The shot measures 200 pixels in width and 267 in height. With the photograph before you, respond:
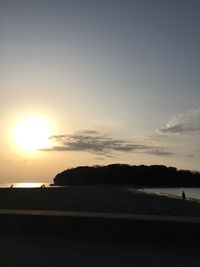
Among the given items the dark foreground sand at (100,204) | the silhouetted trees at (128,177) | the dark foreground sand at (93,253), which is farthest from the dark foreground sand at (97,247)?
the silhouetted trees at (128,177)

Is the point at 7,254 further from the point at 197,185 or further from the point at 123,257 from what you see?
the point at 197,185

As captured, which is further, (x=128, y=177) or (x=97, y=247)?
(x=128, y=177)

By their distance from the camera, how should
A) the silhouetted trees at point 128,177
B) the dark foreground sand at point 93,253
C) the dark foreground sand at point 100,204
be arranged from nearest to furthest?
1. the dark foreground sand at point 93,253
2. the dark foreground sand at point 100,204
3. the silhouetted trees at point 128,177

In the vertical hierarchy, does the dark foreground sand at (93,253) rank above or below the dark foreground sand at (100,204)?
below

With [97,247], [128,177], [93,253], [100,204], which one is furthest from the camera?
[128,177]

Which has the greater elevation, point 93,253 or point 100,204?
point 100,204

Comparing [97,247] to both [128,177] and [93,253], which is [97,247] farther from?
[128,177]

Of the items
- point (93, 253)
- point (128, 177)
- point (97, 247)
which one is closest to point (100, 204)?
point (97, 247)

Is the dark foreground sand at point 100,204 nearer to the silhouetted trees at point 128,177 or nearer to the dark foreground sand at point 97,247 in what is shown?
the dark foreground sand at point 97,247

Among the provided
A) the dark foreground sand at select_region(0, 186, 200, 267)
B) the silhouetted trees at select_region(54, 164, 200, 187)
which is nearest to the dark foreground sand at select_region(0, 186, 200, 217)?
the dark foreground sand at select_region(0, 186, 200, 267)

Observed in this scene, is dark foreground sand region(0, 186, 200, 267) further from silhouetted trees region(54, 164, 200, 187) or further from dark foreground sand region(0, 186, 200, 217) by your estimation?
silhouetted trees region(54, 164, 200, 187)

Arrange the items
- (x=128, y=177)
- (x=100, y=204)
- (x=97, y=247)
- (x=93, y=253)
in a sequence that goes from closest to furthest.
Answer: (x=93, y=253)
(x=97, y=247)
(x=100, y=204)
(x=128, y=177)

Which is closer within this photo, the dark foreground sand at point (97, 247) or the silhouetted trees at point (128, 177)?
the dark foreground sand at point (97, 247)

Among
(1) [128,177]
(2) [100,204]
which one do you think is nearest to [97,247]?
(2) [100,204]
